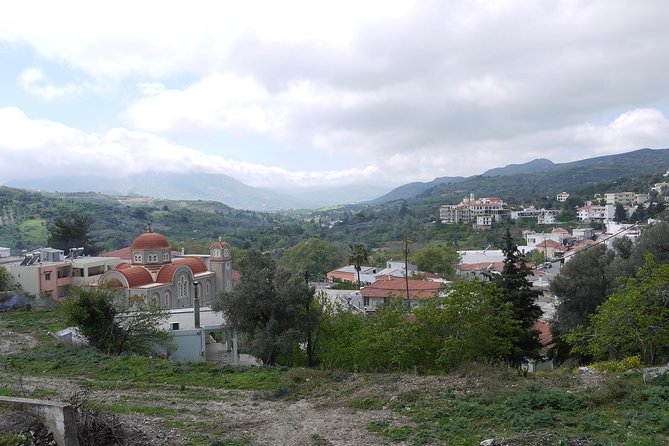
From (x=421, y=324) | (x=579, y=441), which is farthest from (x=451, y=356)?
(x=579, y=441)

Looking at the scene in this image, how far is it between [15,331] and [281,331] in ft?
43.1

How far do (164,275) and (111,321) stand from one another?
15.6m

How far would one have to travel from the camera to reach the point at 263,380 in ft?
49.4

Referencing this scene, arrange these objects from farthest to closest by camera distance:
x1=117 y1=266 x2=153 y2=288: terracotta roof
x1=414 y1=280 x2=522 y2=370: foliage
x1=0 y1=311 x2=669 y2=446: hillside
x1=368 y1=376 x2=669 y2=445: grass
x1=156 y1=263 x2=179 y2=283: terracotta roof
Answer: x1=156 y1=263 x2=179 y2=283: terracotta roof
x1=117 y1=266 x2=153 y2=288: terracotta roof
x1=414 y1=280 x2=522 y2=370: foliage
x1=0 y1=311 x2=669 y2=446: hillside
x1=368 y1=376 x2=669 y2=445: grass

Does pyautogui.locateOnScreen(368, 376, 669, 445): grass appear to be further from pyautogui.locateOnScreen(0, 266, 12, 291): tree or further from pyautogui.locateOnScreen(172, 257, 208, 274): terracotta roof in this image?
pyautogui.locateOnScreen(0, 266, 12, 291): tree

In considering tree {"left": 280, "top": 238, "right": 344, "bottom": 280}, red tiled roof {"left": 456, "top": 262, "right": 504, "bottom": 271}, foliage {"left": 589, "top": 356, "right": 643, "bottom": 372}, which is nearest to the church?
foliage {"left": 589, "top": 356, "right": 643, "bottom": 372}

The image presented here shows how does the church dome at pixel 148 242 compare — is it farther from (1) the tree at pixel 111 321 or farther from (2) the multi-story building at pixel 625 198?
(2) the multi-story building at pixel 625 198

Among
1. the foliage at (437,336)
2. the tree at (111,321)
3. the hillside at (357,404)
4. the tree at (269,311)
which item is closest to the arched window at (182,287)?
the tree at (111,321)

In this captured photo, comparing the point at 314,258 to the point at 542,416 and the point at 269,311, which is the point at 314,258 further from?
the point at 542,416

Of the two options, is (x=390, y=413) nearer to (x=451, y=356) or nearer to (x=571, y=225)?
(x=451, y=356)

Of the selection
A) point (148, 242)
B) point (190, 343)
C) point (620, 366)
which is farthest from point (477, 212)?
point (620, 366)

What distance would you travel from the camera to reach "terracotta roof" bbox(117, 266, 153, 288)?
3378cm

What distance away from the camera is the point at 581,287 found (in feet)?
81.8

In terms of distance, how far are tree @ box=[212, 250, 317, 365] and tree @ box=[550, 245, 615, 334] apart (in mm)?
13017
